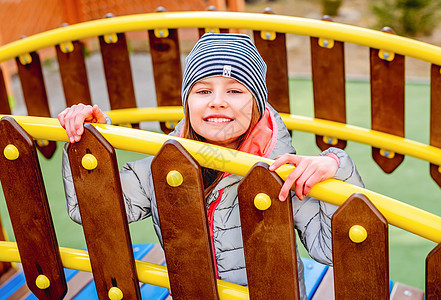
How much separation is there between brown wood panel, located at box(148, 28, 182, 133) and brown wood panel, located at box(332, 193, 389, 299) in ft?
4.49

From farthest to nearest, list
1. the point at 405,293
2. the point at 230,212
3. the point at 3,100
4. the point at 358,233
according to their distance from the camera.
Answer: the point at 3,100, the point at 405,293, the point at 230,212, the point at 358,233

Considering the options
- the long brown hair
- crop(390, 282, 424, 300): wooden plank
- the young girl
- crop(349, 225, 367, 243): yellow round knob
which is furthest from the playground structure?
crop(390, 282, 424, 300): wooden plank

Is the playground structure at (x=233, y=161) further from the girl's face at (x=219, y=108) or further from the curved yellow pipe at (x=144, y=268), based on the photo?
the girl's face at (x=219, y=108)

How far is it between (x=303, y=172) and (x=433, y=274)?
1.01ft

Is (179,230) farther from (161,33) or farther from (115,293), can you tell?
(161,33)

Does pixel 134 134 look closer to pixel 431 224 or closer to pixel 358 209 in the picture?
pixel 358 209

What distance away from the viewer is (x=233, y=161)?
3.70ft

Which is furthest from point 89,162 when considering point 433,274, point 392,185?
point 392,185

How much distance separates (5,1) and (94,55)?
49.4 inches

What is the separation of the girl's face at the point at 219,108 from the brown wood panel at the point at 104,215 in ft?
0.86

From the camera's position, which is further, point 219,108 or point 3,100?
point 3,100

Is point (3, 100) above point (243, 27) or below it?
below

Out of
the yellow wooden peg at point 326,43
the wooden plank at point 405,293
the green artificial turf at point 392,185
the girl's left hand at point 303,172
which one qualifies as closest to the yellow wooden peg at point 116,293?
the girl's left hand at point 303,172

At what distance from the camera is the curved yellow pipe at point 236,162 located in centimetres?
104
